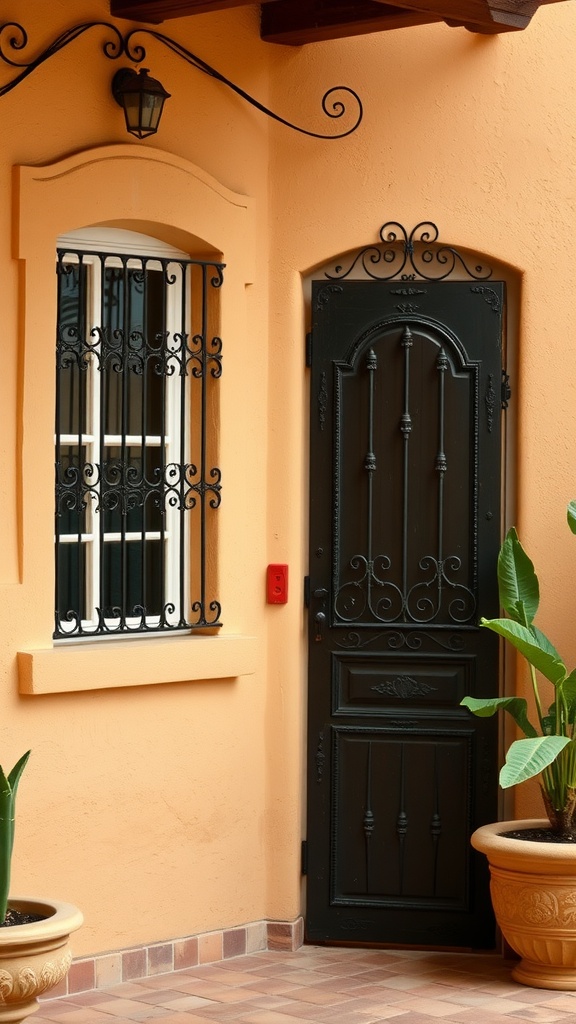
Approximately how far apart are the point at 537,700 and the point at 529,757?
464mm

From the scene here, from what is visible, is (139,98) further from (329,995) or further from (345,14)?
(329,995)

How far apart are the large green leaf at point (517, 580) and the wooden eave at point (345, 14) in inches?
83.4

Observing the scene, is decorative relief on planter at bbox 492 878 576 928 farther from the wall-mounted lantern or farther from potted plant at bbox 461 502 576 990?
the wall-mounted lantern

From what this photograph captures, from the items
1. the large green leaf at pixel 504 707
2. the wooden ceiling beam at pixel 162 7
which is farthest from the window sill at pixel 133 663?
the wooden ceiling beam at pixel 162 7

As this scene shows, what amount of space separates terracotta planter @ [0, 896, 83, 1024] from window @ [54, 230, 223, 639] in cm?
139

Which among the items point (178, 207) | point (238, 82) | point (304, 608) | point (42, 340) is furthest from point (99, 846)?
point (238, 82)

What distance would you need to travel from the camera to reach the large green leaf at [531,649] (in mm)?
5855

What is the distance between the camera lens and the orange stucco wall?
20.1 feet

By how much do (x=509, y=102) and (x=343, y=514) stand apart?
1.98 meters

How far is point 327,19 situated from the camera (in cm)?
618

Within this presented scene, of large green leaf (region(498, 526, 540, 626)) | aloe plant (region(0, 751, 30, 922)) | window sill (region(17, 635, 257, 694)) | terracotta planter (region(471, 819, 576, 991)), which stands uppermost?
large green leaf (region(498, 526, 540, 626))

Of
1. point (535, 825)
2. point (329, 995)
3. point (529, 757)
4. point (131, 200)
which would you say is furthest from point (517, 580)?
point (131, 200)

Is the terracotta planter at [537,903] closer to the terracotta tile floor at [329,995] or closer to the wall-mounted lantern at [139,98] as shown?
the terracotta tile floor at [329,995]

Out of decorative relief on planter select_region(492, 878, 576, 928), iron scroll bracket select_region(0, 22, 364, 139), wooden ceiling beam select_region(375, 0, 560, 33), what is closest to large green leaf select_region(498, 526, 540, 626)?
decorative relief on planter select_region(492, 878, 576, 928)
